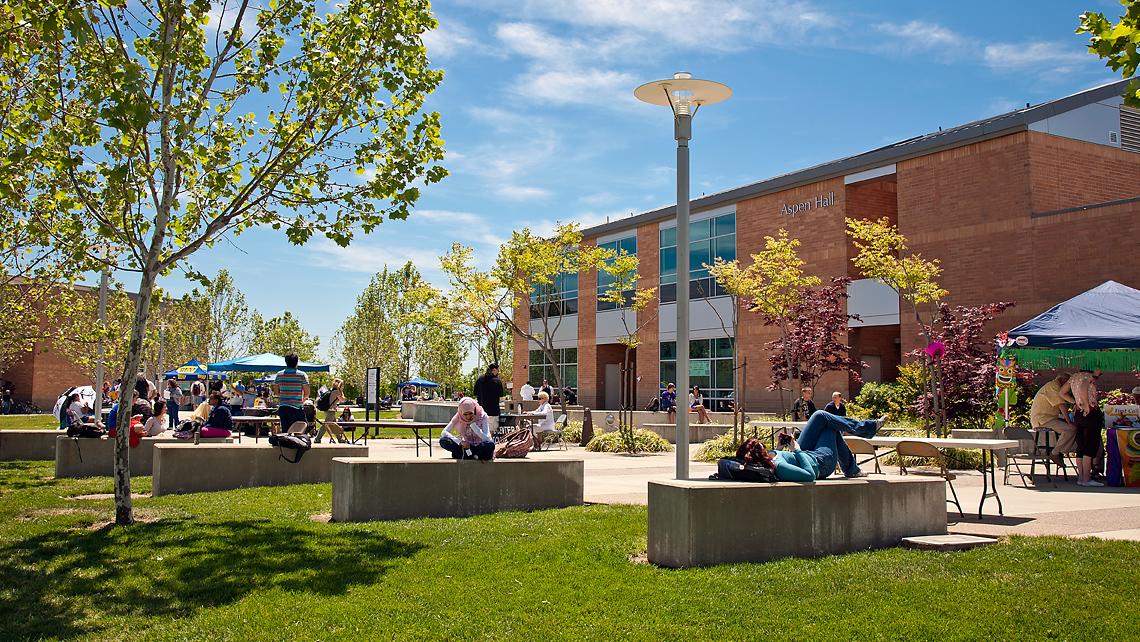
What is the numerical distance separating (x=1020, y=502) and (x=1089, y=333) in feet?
15.9

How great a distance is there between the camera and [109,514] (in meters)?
10.1

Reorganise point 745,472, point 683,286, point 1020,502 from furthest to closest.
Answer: point 1020,502, point 683,286, point 745,472

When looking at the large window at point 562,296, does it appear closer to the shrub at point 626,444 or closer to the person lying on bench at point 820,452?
the shrub at point 626,444

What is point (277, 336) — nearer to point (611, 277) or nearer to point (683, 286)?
point (611, 277)

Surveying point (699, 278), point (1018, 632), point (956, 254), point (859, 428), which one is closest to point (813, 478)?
point (859, 428)

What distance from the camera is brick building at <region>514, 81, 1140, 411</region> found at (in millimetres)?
22672

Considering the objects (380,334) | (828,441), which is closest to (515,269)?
(828,441)

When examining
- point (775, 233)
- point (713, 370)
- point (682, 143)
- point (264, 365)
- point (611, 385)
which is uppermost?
point (775, 233)

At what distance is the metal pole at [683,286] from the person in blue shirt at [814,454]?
1.35 metres

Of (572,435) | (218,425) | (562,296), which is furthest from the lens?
(562,296)

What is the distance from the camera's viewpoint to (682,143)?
33.3ft

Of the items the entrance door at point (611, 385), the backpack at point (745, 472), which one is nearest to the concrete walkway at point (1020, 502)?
the backpack at point (745, 472)

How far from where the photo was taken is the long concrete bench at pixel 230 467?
12.0 m

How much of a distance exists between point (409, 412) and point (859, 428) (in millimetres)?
35773
